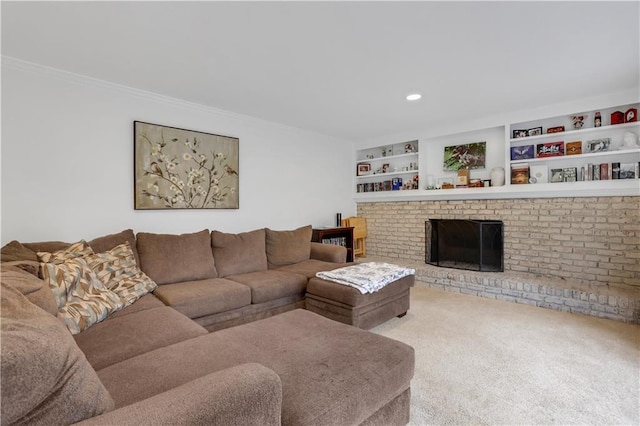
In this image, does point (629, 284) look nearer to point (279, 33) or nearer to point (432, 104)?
point (432, 104)

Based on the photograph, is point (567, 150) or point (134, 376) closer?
point (134, 376)

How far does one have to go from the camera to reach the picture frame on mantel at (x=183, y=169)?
10.00ft

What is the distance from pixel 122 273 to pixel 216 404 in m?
1.89

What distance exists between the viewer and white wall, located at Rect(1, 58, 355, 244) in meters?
2.42

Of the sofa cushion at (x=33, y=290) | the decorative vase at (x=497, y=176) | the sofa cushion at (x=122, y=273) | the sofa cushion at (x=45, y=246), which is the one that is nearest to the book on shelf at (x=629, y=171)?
the decorative vase at (x=497, y=176)

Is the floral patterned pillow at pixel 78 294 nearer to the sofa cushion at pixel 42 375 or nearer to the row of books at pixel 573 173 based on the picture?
the sofa cushion at pixel 42 375

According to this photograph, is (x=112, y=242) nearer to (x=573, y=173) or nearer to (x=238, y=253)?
(x=238, y=253)

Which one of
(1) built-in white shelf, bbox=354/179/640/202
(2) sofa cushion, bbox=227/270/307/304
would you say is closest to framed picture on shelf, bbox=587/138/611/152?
(1) built-in white shelf, bbox=354/179/640/202

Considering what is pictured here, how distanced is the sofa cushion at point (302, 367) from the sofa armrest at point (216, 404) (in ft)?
0.70

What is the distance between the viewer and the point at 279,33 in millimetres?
2051

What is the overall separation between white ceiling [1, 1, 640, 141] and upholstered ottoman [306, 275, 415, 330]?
6.15 feet

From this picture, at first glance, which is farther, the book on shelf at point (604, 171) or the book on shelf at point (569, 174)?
the book on shelf at point (569, 174)

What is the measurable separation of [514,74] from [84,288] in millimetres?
3672

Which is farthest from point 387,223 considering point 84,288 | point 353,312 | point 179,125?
point 84,288
